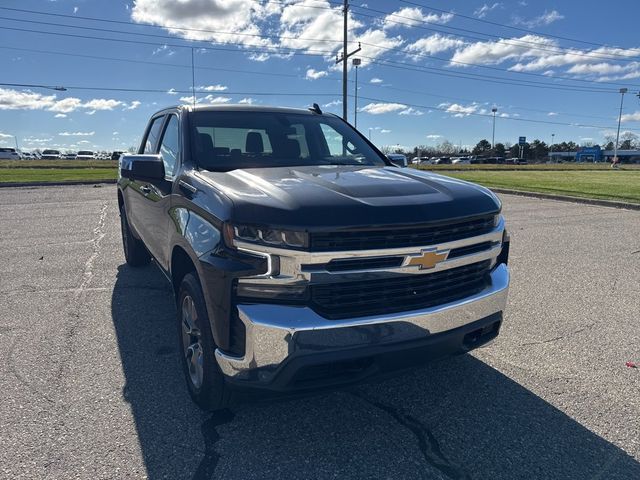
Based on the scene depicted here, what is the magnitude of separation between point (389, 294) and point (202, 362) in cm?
109

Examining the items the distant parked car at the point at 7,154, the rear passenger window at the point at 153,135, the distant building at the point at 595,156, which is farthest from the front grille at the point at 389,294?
the distant building at the point at 595,156

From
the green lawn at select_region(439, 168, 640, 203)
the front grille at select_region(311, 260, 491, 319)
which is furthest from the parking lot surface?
the green lawn at select_region(439, 168, 640, 203)

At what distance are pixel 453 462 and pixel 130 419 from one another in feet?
5.96

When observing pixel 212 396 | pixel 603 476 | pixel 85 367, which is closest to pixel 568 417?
pixel 603 476

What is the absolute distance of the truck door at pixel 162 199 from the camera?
3484 mm

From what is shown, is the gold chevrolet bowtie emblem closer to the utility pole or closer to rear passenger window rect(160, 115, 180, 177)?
rear passenger window rect(160, 115, 180, 177)

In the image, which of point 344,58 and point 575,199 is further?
point 344,58

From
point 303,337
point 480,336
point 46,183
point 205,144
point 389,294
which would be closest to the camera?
point 303,337

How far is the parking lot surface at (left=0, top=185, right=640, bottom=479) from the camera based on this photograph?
238 cm

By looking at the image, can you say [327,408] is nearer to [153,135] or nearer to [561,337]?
[561,337]

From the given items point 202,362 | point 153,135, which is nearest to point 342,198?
point 202,362

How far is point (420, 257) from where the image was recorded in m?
2.43

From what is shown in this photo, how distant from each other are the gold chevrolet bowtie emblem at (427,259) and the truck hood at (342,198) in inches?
7.0

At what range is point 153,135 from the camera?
4809 millimetres
